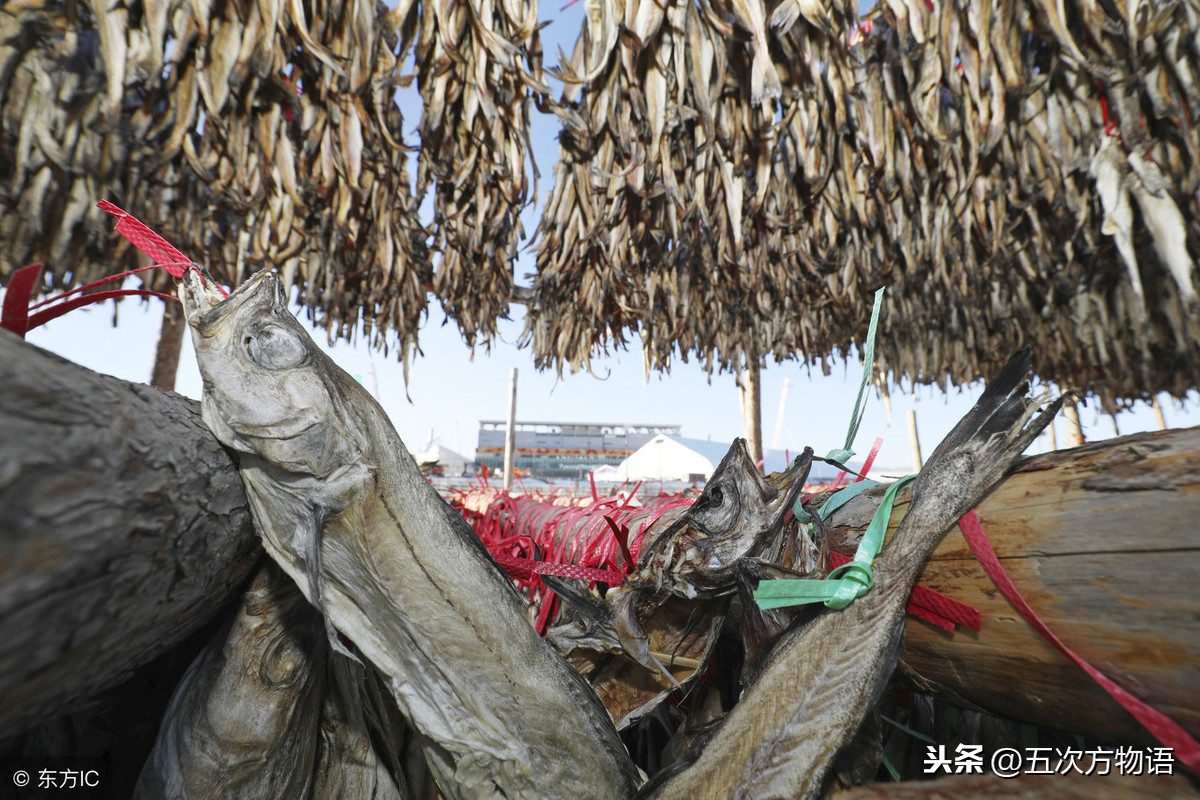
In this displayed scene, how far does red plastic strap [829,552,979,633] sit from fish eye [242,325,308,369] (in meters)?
0.61

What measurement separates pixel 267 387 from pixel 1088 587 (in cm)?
66

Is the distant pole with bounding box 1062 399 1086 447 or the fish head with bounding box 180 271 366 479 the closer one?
the fish head with bounding box 180 271 366 479

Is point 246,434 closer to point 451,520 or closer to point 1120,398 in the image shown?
point 451,520

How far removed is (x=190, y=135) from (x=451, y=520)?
155 centimetres

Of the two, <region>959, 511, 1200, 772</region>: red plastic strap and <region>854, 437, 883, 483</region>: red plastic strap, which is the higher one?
<region>854, 437, 883, 483</region>: red plastic strap

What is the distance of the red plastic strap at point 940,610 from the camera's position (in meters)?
0.47

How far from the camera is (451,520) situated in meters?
0.53

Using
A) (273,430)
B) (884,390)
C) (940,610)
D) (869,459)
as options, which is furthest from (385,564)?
(884,390)

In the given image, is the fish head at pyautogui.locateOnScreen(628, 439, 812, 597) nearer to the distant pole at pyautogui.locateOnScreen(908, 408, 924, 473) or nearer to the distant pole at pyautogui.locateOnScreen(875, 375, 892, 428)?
the distant pole at pyautogui.locateOnScreen(875, 375, 892, 428)

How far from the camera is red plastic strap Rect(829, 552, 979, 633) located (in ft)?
1.53

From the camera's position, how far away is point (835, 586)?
49cm

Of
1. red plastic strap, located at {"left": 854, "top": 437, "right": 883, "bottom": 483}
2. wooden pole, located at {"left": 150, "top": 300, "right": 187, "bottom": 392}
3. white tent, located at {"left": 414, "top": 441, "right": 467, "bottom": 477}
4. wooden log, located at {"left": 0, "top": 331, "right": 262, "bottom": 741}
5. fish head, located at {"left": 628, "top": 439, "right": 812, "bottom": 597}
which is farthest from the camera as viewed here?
white tent, located at {"left": 414, "top": 441, "right": 467, "bottom": 477}

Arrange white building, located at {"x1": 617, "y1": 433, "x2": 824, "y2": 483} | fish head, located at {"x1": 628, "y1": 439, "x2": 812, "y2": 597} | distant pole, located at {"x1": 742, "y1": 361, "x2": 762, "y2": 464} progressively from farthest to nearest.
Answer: white building, located at {"x1": 617, "y1": 433, "x2": 824, "y2": 483} → distant pole, located at {"x1": 742, "y1": 361, "x2": 762, "y2": 464} → fish head, located at {"x1": 628, "y1": 439, "x2": 812, "y2": 597}

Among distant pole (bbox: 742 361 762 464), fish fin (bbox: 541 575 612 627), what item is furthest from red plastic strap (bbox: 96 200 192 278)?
distant pole (bbox: 742 361 762 464)
